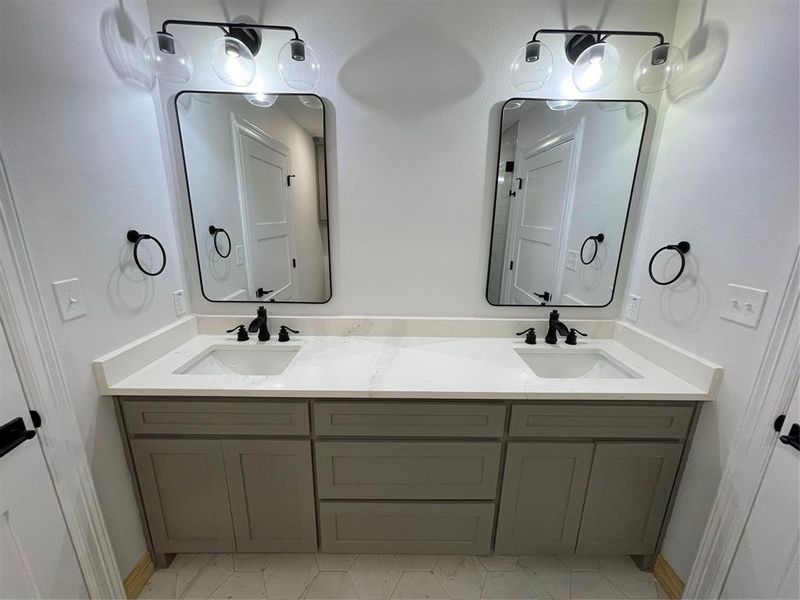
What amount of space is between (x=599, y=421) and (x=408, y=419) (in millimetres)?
715

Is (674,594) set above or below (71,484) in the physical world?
below

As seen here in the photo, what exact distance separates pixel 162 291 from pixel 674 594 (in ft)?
8.12

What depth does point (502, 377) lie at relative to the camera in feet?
4.06

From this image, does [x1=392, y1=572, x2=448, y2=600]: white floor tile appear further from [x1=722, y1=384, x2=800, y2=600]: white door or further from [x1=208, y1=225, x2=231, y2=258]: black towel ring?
[x1=208, y1=225, x2=231, y2=258]: black towel ring

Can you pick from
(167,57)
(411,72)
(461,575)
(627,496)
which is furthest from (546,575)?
(167,57)

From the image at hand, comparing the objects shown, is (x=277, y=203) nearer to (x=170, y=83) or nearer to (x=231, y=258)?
(x=231, y=258)

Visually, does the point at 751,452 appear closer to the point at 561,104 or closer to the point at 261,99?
the point at 561,104

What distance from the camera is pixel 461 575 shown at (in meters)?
1.37

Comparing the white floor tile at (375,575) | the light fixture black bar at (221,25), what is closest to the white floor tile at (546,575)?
the white floor tile at (375,575)

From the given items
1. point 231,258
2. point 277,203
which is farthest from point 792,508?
point 231,258

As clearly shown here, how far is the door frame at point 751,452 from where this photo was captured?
2.98ft

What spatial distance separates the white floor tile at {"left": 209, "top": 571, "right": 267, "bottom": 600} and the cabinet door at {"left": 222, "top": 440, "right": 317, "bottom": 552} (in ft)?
0.45

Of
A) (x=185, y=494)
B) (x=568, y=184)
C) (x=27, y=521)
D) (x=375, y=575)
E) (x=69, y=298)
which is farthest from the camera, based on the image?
(x=568, y=184)

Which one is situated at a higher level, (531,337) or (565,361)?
(531,337)
